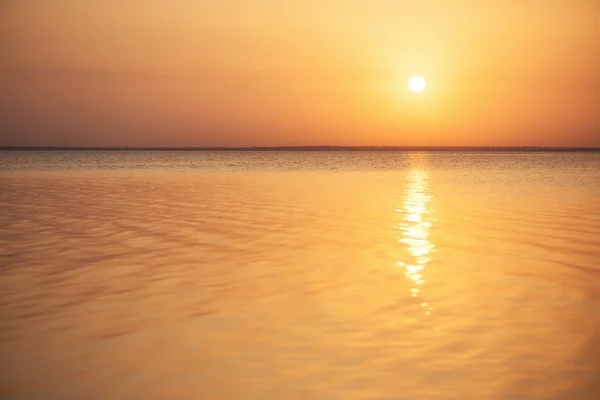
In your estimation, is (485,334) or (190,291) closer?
(485,334)

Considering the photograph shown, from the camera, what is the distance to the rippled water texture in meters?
5.15

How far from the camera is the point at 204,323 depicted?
677 centimetres

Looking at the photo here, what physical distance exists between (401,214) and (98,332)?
40.7ft

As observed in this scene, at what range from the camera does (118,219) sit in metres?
16.0

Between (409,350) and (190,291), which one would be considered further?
(190,291)

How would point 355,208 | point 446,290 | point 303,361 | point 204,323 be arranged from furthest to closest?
point 355,208
point 446,290
point 204,323
point 303,361

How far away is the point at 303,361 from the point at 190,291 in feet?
10.2

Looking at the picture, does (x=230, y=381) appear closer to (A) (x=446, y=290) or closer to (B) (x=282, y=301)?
(B) (x=282, y=301)

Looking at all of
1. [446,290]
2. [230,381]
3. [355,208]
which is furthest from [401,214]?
[230,381]

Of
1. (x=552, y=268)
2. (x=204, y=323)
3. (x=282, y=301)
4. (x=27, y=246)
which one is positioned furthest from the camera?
(x=27, y=246)

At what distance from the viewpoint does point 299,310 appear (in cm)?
725

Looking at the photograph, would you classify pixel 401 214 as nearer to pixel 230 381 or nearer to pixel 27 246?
pixel 27 246

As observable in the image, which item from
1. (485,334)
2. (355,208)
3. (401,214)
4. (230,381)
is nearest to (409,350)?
(485,334)

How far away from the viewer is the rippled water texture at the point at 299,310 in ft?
16.9
